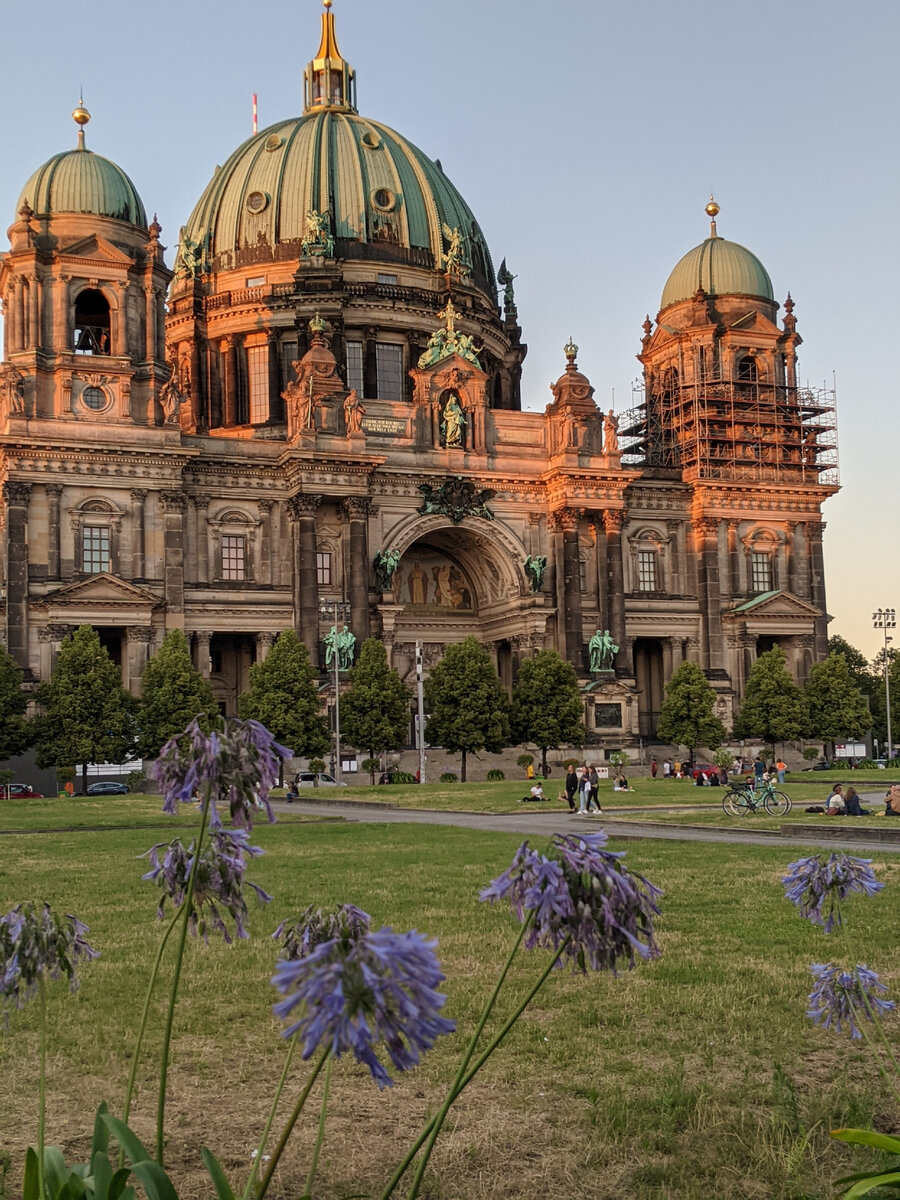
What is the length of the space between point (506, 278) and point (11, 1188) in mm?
102647

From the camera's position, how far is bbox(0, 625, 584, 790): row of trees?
64.0 m

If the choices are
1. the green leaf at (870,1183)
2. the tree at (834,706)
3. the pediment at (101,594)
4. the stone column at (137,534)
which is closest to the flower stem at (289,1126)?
the green leaf at (870,1183)

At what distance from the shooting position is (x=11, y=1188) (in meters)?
7.29

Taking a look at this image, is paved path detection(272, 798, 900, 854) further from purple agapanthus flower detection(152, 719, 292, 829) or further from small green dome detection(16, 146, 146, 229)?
small green dome detection(16, 146, 146, 229)

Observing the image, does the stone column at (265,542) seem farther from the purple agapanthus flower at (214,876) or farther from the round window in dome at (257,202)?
the purple agapanthus flower at (214,876)

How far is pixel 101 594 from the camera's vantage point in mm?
70312

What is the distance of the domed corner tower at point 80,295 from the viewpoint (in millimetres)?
72000

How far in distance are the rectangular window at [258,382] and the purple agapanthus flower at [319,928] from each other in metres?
83.9

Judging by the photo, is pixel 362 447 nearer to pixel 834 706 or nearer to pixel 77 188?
pixel 77 188

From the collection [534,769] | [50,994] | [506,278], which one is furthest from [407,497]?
[50,994]

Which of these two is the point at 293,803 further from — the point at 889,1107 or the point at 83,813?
the point at 889,1107

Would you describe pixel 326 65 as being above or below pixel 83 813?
above

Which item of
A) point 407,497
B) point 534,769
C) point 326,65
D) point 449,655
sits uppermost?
point 326,65

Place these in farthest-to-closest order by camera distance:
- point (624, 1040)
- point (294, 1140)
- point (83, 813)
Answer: point (83, 813) → point (624, 1040) → point (294, 1140)
